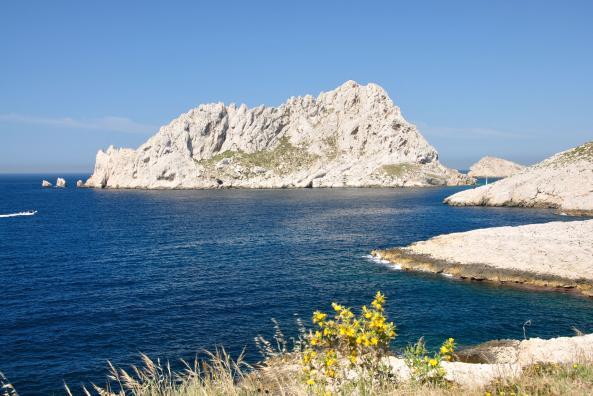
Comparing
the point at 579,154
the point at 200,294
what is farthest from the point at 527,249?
the point at 579,154

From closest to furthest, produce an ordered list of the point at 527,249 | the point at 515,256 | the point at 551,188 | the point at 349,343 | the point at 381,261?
the point at 349,343
the point at 515,256
the point at 527,249
the point at 381,261
the point at 551,188

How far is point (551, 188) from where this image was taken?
383 feet

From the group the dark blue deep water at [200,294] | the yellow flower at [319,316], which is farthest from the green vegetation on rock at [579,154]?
the yellow flower at [319,316]

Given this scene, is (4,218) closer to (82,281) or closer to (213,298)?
(82,281)

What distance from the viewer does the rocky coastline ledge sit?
45344 millimetres

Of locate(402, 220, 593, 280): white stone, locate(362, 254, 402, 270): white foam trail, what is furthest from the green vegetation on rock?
locate(362, 254, 402, 270): white foam trail

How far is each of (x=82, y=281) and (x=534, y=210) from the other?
106241 mm

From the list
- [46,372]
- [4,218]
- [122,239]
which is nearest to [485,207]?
[122,239]

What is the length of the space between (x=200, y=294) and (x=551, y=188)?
107553mm

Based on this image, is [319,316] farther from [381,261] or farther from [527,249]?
Answer: [527,249]

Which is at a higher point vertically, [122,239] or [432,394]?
[432,394]

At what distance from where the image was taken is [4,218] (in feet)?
358

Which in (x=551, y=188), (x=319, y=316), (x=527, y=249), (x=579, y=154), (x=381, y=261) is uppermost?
(x=579, y=154)

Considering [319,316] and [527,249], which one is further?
[527,249]
